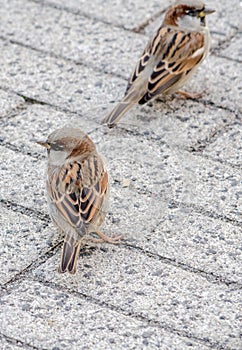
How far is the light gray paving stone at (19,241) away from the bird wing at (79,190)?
211 mm

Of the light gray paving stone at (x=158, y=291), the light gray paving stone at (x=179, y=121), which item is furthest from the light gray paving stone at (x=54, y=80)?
the light gray paving stone at (x=158, y=291)

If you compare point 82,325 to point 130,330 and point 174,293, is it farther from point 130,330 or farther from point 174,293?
point 174,293

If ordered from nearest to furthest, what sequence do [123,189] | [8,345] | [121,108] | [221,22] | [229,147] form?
[8,345], [123,189], [229,147], [121,108], [221,22]

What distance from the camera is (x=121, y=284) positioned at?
3619mm

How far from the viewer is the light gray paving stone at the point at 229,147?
456 cm

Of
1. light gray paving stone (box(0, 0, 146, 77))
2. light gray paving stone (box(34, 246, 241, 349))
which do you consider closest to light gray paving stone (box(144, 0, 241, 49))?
light gray paving stone (box(0, 0, 146, 77))

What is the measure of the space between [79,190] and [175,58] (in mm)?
1606

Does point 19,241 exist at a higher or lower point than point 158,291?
lower

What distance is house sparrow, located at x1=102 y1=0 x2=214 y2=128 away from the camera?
492 centimetres

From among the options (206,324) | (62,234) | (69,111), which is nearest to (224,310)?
(206,324)

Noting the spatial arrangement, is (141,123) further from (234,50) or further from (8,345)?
(8,345)

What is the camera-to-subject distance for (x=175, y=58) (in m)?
5.11

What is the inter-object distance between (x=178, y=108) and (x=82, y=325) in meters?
1.98

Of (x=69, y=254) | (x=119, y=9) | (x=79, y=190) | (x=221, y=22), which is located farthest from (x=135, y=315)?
(x=119, y=9)
